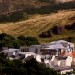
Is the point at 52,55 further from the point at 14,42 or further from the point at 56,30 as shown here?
the point at 56,30

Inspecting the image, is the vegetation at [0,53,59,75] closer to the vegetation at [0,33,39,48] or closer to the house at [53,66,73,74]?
the house at [53,66,73,74]

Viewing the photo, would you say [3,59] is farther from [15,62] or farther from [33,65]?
[33,65]

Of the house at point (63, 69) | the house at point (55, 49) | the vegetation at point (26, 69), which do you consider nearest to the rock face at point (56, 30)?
the house at point (55, 49)

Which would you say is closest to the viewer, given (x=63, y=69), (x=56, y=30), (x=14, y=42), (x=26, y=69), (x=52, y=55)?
(x=26, y=69)

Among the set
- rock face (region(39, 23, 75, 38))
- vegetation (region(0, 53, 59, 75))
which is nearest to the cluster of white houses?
vegetation (region(0, 53, 59, 75))

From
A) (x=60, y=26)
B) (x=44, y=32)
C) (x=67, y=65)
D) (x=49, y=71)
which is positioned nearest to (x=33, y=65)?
(x=49, y=71)

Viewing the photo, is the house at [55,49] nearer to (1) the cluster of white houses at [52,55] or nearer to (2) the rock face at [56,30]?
(1) the cluster of white houses at [52,55]

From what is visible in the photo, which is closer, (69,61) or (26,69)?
(26,69)

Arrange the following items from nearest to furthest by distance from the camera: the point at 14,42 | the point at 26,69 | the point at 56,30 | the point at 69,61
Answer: the point at 26,69
the point at 69,61
the point at 14,42
the point at 56,30

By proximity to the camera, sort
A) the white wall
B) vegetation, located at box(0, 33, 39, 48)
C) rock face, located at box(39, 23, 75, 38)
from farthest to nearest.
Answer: rock face, located at box(39, 23, 75, 38)
vegetation, located at box(0, 33, 39, 48)
the white wall

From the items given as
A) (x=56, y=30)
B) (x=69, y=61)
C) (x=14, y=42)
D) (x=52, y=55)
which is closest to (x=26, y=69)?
(x=69, y=61)
